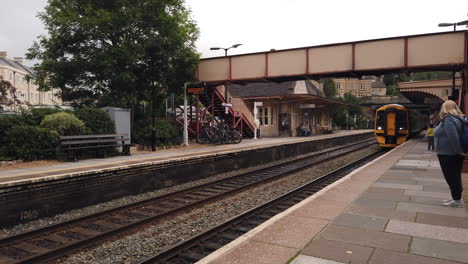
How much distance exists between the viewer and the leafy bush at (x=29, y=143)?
964 cm

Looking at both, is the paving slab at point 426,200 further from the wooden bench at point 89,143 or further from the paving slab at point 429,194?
the wooden bench at point 89,143

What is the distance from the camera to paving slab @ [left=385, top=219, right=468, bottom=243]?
13.4ft

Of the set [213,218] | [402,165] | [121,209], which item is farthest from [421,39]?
[121,209]

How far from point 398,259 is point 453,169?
2.86m

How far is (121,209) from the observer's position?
7051 millimetres

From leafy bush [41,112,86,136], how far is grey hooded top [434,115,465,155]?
1004 cm

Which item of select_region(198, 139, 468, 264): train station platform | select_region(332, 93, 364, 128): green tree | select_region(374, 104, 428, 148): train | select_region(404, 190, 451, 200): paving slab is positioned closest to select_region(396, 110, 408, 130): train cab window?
select_region(374, 104, 428, 148): train

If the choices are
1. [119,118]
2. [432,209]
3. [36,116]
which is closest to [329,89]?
[119,118]

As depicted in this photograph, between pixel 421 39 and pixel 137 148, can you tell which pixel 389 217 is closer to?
pixel 137 148

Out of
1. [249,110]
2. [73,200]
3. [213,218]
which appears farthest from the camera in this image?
[249,110]

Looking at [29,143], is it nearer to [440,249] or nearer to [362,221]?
[362,221]

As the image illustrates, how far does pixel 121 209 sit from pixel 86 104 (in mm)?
9786

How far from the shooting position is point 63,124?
34.5 ft

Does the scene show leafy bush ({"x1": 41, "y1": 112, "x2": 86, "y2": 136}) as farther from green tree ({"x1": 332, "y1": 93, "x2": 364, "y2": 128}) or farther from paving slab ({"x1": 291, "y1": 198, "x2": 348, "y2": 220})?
green tree ({"x1": 332, "y1": 93, "x2": 364, "y2": 128})
